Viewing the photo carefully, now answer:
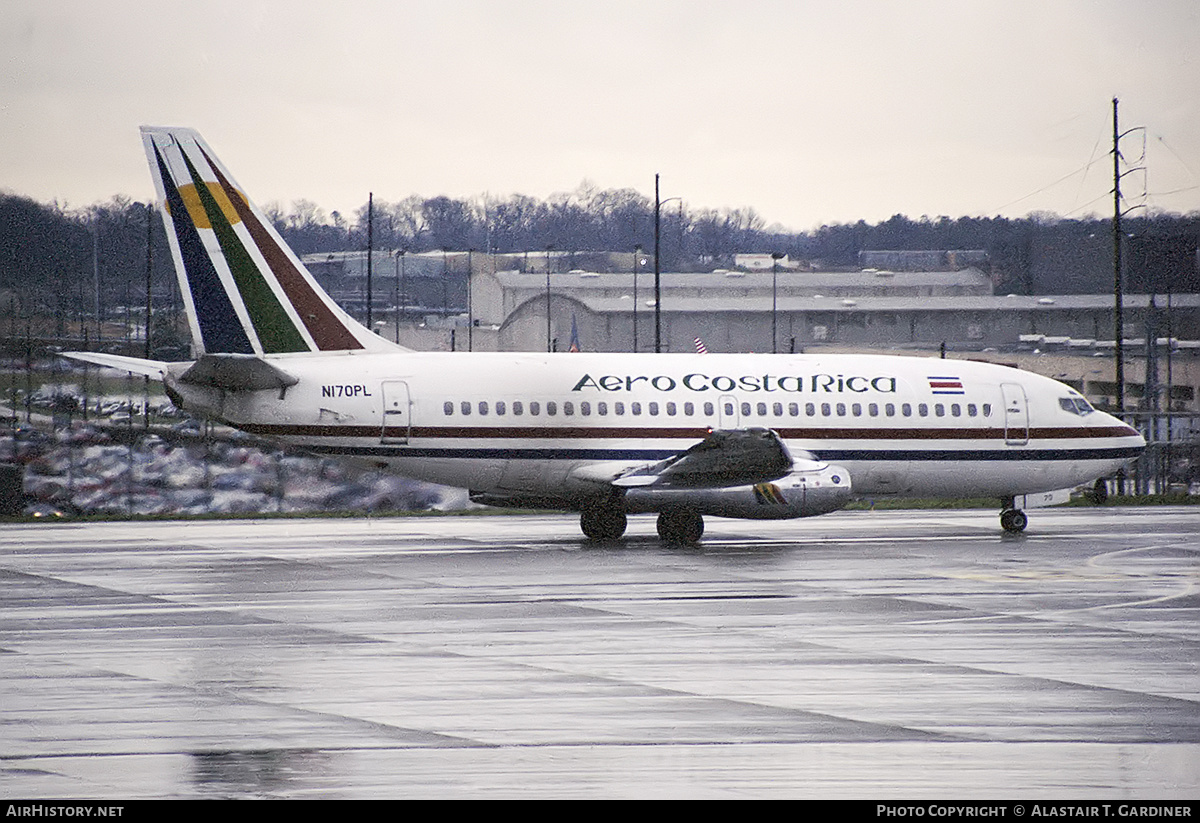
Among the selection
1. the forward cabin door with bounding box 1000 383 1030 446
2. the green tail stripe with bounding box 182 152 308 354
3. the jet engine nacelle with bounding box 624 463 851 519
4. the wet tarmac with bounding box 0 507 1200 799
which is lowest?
the wet tarmac with bounding box 0 507 1200 799

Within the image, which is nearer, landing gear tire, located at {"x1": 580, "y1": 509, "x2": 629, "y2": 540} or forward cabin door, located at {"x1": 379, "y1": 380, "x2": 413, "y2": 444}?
forward cabin door, located at {"x1": 379, "y1": 380, "x2": 413, "y2": 444}

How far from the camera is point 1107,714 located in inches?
503

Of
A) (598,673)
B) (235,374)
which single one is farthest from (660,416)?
(598,673)

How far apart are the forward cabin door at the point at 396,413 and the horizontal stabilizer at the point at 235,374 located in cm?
158

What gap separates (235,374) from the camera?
26.5 metres

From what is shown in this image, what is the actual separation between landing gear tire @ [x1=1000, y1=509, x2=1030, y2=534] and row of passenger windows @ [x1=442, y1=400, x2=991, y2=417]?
195 cm

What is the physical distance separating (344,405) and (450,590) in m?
6.83

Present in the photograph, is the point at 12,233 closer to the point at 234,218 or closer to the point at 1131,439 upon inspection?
the point at 234,218

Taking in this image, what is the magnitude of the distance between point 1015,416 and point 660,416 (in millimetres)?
7255

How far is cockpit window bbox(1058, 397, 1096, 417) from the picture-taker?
31.9 meters

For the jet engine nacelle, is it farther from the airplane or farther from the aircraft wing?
the aircraft wing

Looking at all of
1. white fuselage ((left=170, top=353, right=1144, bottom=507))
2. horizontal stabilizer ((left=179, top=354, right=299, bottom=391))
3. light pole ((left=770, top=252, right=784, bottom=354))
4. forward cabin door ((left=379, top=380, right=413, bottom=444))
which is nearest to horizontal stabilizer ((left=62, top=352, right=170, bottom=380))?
white fuselage ((left=170, top=353, right=1144, bottom=507))

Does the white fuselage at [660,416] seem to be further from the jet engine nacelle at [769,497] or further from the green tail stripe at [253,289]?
the jet engine nacelle at [769,497]

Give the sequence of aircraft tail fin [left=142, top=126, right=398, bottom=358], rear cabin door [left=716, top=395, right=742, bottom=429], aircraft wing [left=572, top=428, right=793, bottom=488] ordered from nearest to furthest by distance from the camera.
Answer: aircraft wing [left=572, top=428, right=793, bottom=488]
aircraft tail fin [left=142, top=126, right=398, bottom=358]
rear cabin door [left=716, top=395, right=742, bottom=429]
